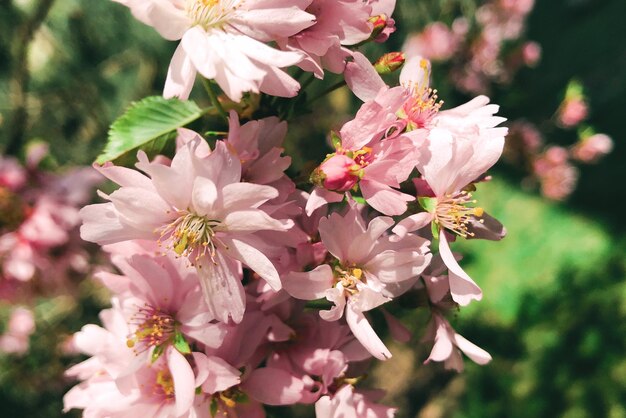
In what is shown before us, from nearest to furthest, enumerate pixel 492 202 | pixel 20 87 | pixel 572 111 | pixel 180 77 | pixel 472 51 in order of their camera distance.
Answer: pixel 180 77 → pixel 20 87 → pixel 572 111 → pixel 472 51 → pixel 492 202

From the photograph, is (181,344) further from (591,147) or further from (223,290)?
(591,147)

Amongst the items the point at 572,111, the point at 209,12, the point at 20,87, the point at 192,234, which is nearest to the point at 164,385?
the point at 192,234

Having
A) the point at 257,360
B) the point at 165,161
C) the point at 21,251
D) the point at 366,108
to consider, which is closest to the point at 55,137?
the point at 21,251

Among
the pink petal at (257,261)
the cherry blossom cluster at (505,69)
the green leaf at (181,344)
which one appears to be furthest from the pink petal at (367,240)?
the cherry blossom cluster at (505,69)

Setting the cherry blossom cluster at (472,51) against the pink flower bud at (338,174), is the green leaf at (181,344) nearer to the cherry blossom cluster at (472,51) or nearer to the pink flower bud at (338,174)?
the pink flower bud at (338,174)

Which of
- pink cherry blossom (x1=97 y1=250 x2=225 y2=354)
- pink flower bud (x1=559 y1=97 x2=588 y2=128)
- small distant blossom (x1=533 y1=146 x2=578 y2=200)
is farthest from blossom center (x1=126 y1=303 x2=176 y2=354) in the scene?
small distant blossom (x1=533 y1=146 x2=578 y2=200)

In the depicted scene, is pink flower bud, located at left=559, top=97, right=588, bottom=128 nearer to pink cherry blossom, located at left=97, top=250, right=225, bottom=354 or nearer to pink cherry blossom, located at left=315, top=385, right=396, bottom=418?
pink cherry blossom, located at left=315, top=385, right=396, bottom=418
